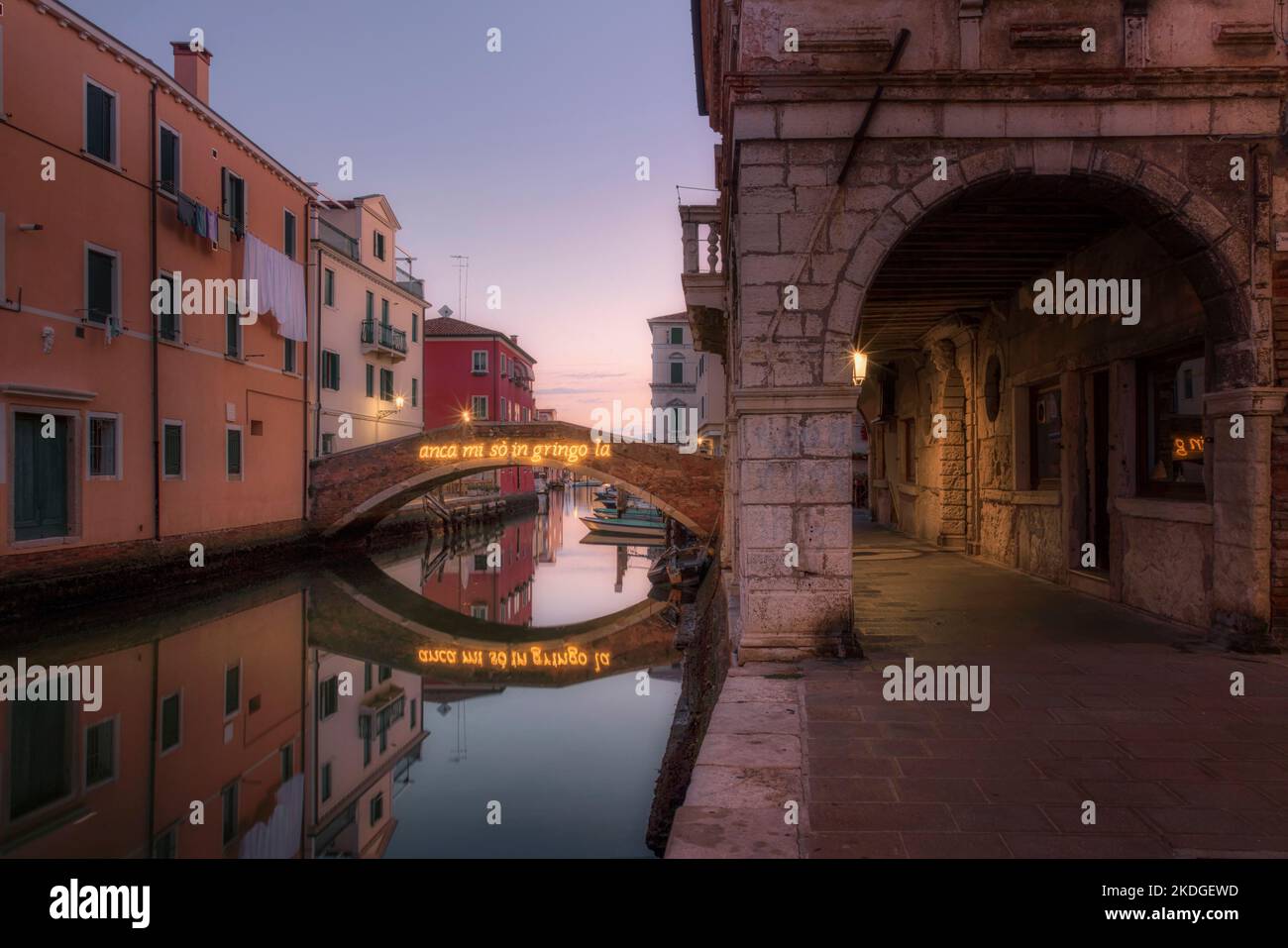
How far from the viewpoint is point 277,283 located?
18125mm

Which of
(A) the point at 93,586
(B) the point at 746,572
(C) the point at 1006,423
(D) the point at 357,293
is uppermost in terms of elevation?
(D) the point at 357,293

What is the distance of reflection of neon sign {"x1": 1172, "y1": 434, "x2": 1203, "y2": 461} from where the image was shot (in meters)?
6.44

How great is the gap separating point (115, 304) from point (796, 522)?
11881mm

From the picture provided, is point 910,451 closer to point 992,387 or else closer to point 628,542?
point 992,387

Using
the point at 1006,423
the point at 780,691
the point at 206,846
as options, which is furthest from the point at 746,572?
the point at 1006,423

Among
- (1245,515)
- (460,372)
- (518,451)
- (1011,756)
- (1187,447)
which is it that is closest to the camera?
(1011,756)

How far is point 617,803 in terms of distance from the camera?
6629 mm

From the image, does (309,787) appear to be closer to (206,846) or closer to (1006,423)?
(206,846)

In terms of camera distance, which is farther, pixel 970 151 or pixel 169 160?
pixel 169 160

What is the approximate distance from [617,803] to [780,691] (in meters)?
2.42

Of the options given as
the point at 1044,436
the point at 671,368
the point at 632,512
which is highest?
the point at 671,368

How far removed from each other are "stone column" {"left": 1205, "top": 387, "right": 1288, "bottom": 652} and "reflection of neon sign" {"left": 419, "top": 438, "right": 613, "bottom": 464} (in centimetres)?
1490

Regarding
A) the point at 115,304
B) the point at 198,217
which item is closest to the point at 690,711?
the point at 115,304

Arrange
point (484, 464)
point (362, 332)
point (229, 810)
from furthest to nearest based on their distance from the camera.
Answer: point (362, 332) < point (484, 464) < point (229, 810)
